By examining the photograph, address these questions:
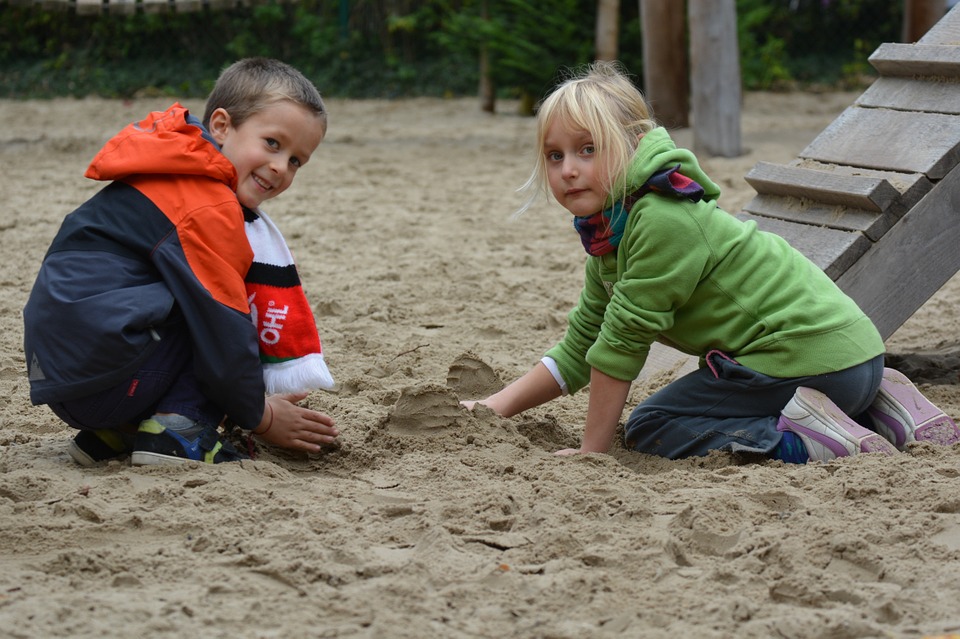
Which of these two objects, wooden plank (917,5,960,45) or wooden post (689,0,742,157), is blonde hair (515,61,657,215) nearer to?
wooden plank (917,5,960,45)

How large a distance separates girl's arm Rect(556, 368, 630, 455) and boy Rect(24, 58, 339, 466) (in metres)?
0.68

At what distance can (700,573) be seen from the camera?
7.14 feet

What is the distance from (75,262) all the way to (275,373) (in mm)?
535

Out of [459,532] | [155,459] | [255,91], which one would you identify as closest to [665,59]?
[255,91]

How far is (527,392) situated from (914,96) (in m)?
1.82

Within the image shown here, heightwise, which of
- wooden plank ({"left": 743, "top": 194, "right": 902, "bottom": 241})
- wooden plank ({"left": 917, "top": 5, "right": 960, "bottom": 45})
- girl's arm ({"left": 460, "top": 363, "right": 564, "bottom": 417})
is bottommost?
girl's arm ({"left": 460, "top": 363, "right": 564, "bottom": 417})

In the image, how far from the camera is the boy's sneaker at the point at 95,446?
9.37 feet

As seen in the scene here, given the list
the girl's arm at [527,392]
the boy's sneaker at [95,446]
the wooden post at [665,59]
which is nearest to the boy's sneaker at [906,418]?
the girl's arm at [527,392]

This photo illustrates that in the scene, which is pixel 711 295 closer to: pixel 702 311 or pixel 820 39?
pixel 702 311

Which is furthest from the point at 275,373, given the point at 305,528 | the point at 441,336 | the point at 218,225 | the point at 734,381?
the point at 441,336

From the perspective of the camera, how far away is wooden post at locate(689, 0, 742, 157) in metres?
8.02

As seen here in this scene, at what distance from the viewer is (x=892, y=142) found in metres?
3.82

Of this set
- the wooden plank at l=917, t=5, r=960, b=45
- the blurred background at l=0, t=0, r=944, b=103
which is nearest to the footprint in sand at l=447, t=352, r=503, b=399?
the wooden plank at l=917, t=5, r=960, b=45

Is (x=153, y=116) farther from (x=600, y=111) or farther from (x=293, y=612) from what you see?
(x=293, y=612)
